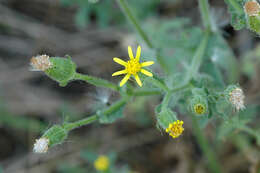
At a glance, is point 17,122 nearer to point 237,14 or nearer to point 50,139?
point 50,139

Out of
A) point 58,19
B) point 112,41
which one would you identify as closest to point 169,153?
point 112,41

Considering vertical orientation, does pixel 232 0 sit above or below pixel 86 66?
below

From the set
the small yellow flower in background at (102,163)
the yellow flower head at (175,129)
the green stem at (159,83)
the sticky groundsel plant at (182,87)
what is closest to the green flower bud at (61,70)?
the sticky groundsel plant at (182,87)

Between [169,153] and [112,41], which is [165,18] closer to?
[112,41]

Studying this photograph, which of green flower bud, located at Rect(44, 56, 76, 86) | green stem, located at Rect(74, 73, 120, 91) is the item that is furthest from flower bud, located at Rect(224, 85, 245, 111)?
green flower bud, located at Rect(44, 56, 76, 86)

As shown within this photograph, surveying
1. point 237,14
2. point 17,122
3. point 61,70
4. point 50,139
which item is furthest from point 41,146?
point 17,122

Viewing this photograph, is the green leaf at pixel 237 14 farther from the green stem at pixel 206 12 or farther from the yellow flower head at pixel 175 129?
the yellow flower head at pixel 175 129

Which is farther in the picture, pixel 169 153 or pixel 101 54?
pixel 101 54
